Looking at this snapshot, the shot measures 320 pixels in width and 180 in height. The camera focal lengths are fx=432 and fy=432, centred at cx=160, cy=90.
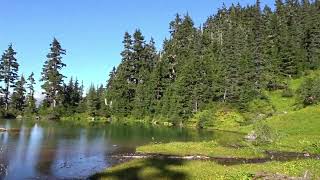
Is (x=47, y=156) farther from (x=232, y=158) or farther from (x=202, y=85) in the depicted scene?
(x=202, y=85)

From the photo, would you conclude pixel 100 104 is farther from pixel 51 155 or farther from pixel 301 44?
pixel 51 155

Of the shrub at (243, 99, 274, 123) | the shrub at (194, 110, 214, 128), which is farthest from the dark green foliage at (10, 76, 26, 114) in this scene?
the shrub at (243, 99, 274, 123)

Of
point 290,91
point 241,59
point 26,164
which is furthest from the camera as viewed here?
point 241,59

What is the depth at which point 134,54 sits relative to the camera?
14512cm

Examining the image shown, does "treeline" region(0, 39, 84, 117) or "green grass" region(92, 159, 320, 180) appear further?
"treeline" region(0, 39, 84, 117)

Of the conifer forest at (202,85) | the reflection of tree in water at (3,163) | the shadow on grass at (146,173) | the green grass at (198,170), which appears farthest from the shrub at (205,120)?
the green grass at (198,170)

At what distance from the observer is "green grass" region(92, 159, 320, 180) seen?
34625 mm

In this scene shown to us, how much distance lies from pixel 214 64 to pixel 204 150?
7603 centimetres

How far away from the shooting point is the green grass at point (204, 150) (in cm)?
5319

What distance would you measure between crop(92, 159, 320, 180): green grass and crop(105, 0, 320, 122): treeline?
234 feet

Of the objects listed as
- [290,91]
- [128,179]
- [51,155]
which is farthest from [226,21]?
[128,179]

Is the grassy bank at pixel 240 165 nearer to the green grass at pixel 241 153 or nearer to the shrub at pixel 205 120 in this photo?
the green grass at pixel 241 153

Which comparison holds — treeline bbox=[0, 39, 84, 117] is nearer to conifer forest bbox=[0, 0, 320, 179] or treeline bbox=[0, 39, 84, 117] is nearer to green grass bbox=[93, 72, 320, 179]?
conifer forest bbox=[0, 0, 320, 179]

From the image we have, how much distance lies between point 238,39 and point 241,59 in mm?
14491
